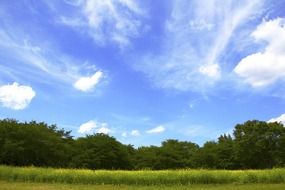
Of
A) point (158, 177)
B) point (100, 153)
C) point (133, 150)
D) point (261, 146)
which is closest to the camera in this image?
point (158, 177)

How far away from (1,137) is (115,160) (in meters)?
21.7

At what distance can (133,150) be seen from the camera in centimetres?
8988

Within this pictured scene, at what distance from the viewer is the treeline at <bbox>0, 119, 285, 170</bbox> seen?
5598 cm

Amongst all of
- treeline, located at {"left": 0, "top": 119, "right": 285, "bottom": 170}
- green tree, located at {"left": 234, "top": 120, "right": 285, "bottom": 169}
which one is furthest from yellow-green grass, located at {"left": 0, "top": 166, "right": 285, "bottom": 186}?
green tree, located at {"left": 234, "top": 120, "right": 285, "bottom": 169}

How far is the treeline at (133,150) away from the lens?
5598cm

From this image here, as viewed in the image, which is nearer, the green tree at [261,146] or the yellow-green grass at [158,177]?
the yellow-green grass at [158,177]

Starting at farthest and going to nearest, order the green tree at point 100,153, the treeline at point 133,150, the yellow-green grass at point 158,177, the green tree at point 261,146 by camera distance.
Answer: the green tree at point 261,146 → the green tree at point 100,153 → the treeline at point 133,150 → the yellow-green grass at point 158,177

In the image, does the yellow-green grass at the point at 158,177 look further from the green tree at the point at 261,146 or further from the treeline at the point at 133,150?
the green tree at the point at 261,146

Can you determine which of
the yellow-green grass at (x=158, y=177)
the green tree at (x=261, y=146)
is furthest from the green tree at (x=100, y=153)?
Result: the yellow-green grass at (x=158, y=177)

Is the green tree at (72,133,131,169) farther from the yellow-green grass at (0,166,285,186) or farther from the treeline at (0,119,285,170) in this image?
the yellow-green grass at (0,166,285,186)

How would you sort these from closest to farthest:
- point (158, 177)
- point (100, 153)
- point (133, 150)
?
point (158, 177)
point (100, 153)
point (133, 150)

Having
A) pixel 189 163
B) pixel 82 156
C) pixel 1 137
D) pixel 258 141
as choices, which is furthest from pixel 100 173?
pixel 189 163

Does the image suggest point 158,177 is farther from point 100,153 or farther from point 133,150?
point 133,150

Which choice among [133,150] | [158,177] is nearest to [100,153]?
[133,150]
